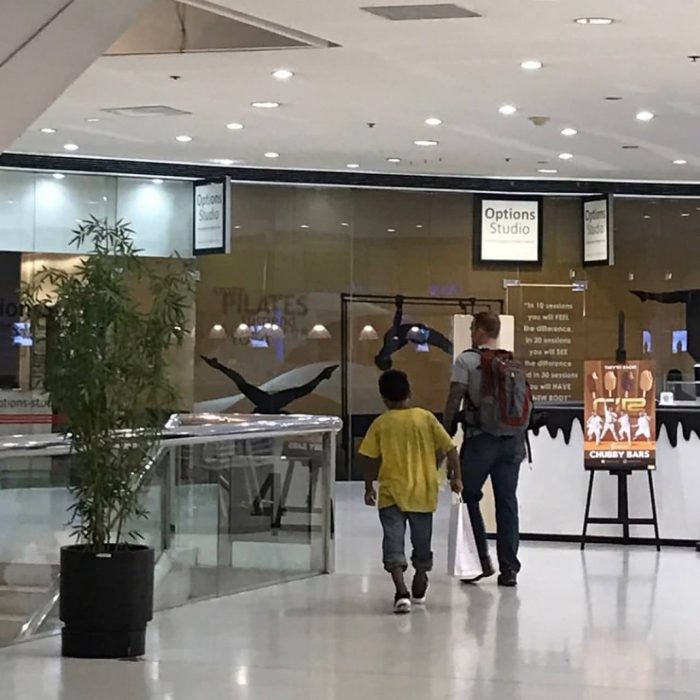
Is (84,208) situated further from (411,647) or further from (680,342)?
(411,647)

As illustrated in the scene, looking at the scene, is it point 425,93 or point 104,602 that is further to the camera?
point 425,93

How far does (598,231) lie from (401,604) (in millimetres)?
11616

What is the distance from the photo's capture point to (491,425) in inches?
342

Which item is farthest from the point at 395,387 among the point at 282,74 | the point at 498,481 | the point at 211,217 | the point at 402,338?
the point at 402,338

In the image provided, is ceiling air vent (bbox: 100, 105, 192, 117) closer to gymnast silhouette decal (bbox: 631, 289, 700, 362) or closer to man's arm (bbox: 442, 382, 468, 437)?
man's arm (bbox: 442, 382, 468, 437)

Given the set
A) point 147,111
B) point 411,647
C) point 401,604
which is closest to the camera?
point 411,647

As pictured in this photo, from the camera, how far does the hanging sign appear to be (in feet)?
60.5

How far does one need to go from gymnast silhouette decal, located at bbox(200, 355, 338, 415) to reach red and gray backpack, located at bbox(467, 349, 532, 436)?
31.0 ft

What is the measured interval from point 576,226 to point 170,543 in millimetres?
11983

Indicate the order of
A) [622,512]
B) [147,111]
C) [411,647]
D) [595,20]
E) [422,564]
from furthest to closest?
[147,111]
[622,512]
[595,20]
[422,564]
[411,647]

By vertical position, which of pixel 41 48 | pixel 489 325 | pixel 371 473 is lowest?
pixel 371 473

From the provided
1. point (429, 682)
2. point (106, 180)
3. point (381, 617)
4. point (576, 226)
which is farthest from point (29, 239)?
point (429, 682)

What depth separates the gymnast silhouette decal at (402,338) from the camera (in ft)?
61.0

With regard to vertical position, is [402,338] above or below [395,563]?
above
